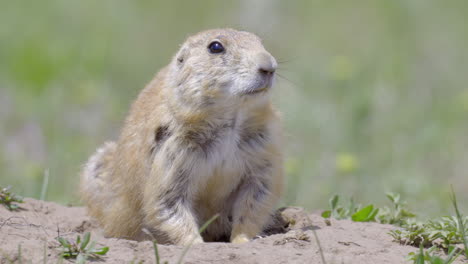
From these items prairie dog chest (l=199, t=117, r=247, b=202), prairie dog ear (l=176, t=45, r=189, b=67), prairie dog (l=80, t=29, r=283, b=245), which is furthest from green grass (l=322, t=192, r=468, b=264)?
prairie dog ear (l=176, t=45, r=189, b=67)

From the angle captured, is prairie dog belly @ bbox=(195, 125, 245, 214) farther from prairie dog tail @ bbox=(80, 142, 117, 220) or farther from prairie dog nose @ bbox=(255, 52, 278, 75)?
prairie dog tail @ bbox=(80, 142, 117, 220)

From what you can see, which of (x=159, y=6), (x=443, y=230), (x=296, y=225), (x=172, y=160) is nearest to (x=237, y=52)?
(x=172, y=160)

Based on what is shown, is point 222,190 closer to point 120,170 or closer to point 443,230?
point 120,170

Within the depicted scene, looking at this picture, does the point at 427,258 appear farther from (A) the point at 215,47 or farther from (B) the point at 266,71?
(A) the point at 215,47

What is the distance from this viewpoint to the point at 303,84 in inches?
488

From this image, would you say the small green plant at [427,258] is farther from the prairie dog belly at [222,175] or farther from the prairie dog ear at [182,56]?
the prairie dog ear at [182,56]

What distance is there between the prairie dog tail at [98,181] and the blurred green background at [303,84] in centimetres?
57

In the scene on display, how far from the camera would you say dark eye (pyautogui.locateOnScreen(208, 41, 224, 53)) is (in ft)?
19.8

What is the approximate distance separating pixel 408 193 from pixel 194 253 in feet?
14.6

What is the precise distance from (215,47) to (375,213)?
177 cm

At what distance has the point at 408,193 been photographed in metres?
8.83

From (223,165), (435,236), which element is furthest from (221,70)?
(435,236)

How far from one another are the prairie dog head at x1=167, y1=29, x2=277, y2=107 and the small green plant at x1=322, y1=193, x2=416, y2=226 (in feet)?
4.33

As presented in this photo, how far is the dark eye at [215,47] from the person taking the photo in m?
6.04
